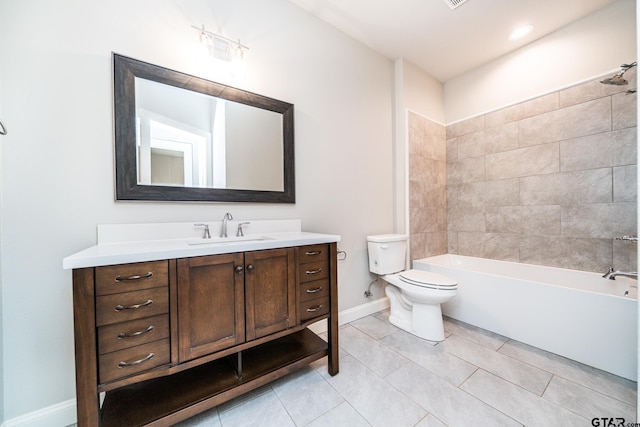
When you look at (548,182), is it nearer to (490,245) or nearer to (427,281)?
(490,245)

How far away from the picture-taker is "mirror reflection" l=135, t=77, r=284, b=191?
51.7 inches

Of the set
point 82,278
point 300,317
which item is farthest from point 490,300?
point 82,278

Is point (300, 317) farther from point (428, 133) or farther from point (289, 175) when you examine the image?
point (428, 133)

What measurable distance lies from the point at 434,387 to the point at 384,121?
7.35 ft

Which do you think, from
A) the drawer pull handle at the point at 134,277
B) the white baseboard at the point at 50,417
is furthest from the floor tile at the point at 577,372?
the white baseboard at the point at 50,417

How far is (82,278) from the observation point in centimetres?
83

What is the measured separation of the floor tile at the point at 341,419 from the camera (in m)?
1.14

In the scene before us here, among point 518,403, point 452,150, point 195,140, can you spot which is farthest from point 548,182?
point 195,140

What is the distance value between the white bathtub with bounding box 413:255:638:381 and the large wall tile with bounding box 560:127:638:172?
90 cm

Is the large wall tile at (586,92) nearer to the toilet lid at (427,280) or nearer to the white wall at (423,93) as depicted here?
the white wall at (423,93)

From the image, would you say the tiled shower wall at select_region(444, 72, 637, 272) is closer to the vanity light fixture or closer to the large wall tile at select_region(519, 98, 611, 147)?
the large wall tile at select_region(519, 98, 611, 147)

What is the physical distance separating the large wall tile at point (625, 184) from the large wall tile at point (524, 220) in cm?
35

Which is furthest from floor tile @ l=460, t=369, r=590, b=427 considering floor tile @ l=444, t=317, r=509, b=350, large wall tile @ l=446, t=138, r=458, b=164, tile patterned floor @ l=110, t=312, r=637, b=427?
large wall tile @ l=446, t=138, r=458, b=164

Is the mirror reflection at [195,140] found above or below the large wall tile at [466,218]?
above
